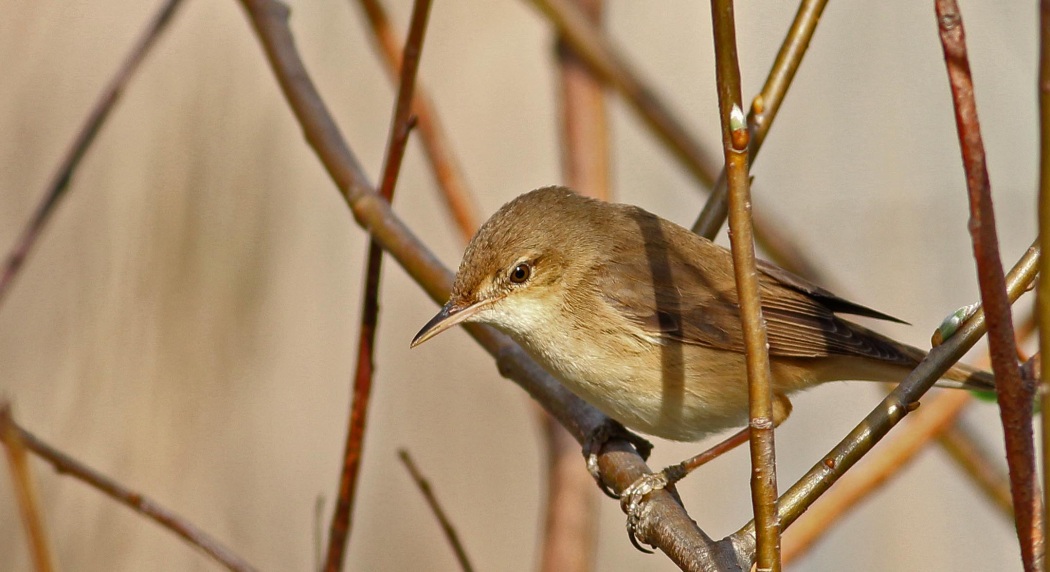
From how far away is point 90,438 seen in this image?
395 centimetres

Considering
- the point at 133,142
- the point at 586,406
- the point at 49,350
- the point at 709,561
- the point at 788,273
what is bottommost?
the point at 709,561

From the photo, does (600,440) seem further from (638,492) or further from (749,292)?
(749,292)

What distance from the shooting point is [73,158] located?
2.59 metres

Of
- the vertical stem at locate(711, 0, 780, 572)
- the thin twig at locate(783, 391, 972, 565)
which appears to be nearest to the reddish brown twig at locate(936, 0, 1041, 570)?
the vertical stem at locate(711, 0, 780, 572)

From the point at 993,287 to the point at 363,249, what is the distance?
4.75m

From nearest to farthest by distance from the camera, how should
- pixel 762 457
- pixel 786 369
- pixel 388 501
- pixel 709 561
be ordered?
pixel 762 457 < pixel 709 561 < pixel 786 369 < pixel 388 501

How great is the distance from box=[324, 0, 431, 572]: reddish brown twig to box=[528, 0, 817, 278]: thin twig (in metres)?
1.00

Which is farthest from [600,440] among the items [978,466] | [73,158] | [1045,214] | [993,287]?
[1045,214]

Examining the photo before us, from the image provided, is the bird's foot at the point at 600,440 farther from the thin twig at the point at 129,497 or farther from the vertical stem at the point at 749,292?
the vertical stem at the point at 749,292

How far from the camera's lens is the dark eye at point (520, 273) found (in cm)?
287

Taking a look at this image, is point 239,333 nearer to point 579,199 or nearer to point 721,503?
point 579,199

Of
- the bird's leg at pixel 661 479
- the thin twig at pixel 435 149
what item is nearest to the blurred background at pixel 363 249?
the thin twig at pixel 435 149

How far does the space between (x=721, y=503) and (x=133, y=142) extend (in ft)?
11.1

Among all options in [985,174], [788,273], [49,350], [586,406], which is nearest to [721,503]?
[788,273]
